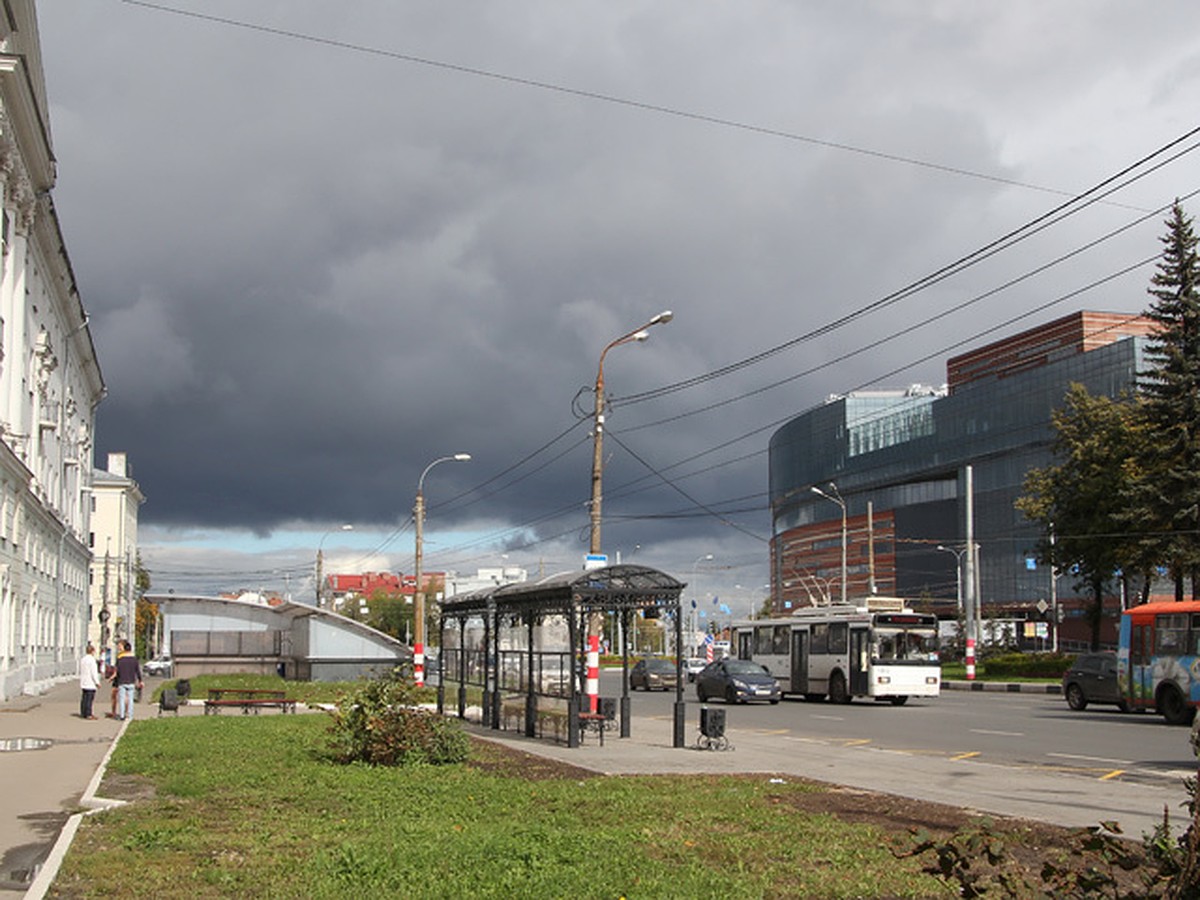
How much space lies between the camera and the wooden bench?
1196 inches

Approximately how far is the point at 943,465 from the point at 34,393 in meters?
93.2

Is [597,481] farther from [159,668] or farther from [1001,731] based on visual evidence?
[159,668]

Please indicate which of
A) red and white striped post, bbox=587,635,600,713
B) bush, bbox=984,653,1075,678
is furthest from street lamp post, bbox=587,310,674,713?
bush, bbox=984,653,1075,678

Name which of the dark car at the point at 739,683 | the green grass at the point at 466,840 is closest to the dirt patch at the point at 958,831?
the green grass at the point at 466,840

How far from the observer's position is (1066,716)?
104 ft

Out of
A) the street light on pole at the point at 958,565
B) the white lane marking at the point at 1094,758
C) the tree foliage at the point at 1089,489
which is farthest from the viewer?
the street light on pole at the point at 958,565

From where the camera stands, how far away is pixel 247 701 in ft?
102

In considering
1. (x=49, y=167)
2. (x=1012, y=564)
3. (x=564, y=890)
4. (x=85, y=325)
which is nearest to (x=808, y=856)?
(x=564, y=890)

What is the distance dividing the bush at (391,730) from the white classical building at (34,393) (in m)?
24.6

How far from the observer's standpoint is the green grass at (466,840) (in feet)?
26.6

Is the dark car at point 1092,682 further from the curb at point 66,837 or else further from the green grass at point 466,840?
the curb at point 66,837

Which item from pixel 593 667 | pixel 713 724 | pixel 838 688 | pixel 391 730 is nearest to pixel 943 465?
pixel 838 688

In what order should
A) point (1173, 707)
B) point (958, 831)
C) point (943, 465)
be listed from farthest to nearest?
point (943, 465) → point (1173, 707) → point (958, 831)

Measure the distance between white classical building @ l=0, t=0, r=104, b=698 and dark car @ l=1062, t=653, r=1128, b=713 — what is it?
3143 centimetres
